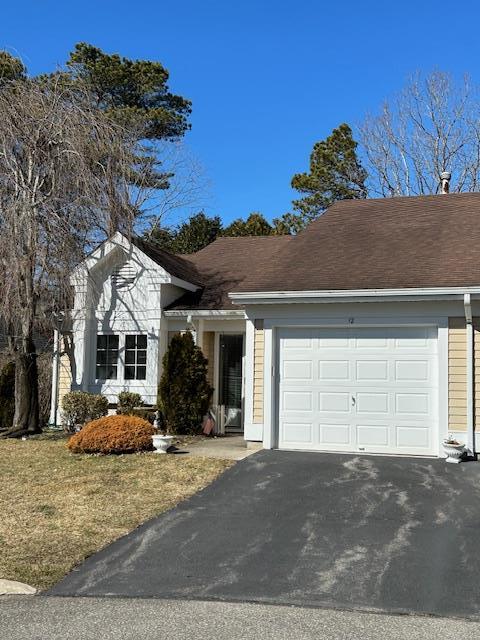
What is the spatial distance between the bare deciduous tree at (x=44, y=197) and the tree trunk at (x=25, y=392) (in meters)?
0.02

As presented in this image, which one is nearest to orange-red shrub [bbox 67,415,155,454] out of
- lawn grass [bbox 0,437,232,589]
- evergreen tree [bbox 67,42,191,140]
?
lawn grass [bbox 0,437,232,589]

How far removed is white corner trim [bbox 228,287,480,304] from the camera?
33.1 ft

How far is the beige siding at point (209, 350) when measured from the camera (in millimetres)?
14798

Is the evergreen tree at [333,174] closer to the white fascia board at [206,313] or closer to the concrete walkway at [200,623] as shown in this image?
the white fascia board at [206,313]

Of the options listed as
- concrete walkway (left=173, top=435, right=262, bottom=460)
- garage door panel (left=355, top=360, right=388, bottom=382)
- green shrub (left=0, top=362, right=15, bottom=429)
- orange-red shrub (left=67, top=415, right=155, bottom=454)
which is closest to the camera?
concrete walkway (left=173, top=435, right=262, bottom=460)

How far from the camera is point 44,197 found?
13.0 m

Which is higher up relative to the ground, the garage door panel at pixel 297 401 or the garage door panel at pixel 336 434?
the garage door panel at pixel 297 401

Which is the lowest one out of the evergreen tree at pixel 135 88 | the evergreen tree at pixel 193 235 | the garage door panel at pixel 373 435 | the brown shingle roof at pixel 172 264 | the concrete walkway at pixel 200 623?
the concrete walkway at pixel 200 623

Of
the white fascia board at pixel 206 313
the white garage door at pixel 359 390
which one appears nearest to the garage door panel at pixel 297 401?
the white garage door at pixel 359 390

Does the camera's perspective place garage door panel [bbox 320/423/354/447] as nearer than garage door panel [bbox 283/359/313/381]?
Yes

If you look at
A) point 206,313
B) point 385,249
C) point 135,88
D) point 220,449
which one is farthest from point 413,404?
point 135,88

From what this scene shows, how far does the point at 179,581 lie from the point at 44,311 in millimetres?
9624

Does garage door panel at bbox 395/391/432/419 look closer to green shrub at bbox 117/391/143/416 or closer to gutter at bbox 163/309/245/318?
gutter at bbox 163/309/245/318

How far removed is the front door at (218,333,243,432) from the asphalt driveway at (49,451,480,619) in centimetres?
526
